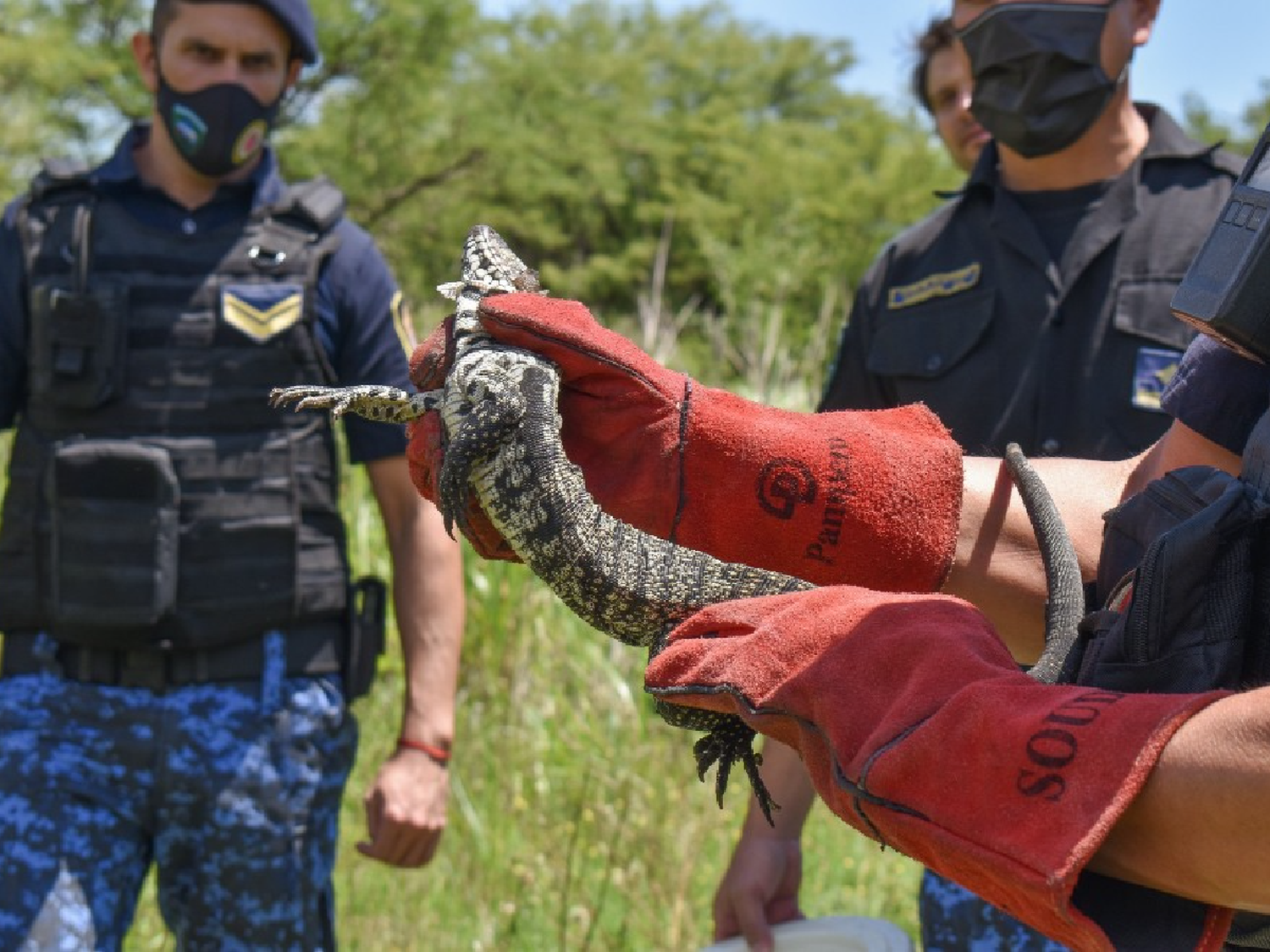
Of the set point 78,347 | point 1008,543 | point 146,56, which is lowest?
point 78,347

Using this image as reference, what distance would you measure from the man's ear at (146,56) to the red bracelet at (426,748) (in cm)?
168

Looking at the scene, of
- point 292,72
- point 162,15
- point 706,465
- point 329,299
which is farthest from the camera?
point 292,72

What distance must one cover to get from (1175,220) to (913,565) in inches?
59.8

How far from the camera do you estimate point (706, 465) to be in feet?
5.47

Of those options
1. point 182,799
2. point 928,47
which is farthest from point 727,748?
point 928,47

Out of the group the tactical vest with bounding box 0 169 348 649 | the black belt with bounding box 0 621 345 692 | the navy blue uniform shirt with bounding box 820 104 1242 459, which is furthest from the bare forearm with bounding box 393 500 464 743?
the navy blue uniform shirt with bounding box 820 104 1242 459

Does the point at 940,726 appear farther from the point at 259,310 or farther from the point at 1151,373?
the point at 259,310

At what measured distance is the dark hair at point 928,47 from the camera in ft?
14.0

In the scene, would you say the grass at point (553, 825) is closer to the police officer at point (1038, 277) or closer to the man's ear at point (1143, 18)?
the police officer at point (1038, 277)

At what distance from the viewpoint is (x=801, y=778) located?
2.78 m

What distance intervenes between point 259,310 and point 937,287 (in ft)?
4.83

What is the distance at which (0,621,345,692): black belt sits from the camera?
3.07 metres

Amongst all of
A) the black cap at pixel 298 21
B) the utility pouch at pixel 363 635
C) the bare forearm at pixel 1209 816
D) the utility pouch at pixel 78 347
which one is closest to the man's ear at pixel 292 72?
the black cap at pixel 298 21

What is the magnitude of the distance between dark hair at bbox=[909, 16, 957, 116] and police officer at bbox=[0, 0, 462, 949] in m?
1.94
